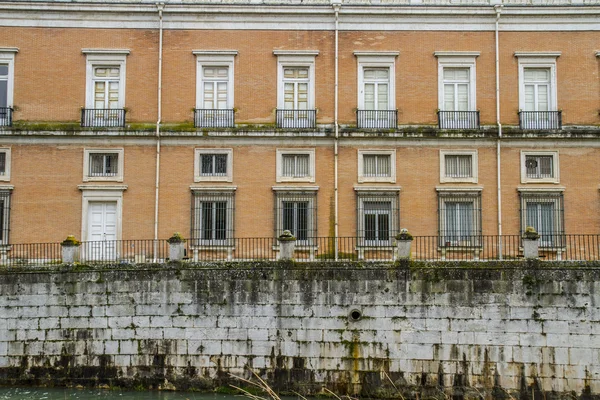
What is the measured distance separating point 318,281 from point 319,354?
2043 millimetres

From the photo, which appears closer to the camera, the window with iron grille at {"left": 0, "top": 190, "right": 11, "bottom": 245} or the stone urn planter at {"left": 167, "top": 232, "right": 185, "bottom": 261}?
the stone urn planter at {"left": 167, "top": 232, "right": 185, "bottom": 261}

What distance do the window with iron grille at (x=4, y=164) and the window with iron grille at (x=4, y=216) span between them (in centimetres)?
56

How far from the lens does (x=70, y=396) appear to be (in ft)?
69.6

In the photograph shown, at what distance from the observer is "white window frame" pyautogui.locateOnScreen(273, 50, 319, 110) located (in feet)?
98.2

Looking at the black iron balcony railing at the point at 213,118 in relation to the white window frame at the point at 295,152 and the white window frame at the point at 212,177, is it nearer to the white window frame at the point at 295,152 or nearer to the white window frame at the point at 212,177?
the white window frame at the point at 212,177

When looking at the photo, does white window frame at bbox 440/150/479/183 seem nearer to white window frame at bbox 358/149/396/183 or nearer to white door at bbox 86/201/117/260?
white window frame at bbox 358/149/396/183

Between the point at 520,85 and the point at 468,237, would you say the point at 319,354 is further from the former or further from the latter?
the point at 520,85

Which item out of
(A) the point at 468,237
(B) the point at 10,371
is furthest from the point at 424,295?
(B) the point at 10,371

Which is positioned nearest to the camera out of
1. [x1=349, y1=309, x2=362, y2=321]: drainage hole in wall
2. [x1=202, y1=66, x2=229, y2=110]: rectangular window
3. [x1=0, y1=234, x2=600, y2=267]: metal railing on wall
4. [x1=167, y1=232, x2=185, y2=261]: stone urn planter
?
[x1=349, y1=309, x2=362, y2=321]: drainage hole in wall

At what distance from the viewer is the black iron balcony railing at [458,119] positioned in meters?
29.6

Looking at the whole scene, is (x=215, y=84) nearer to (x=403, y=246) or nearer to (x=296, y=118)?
(x=296, y=118)

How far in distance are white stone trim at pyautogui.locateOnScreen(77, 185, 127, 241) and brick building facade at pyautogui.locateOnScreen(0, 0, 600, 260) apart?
0.07 metres

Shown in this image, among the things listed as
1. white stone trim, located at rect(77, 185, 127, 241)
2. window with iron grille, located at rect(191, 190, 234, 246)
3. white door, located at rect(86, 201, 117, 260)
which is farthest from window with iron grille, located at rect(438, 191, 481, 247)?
white door, located at rect(86, 201, 117, 260)

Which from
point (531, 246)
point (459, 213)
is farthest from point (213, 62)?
point (531, 246)
